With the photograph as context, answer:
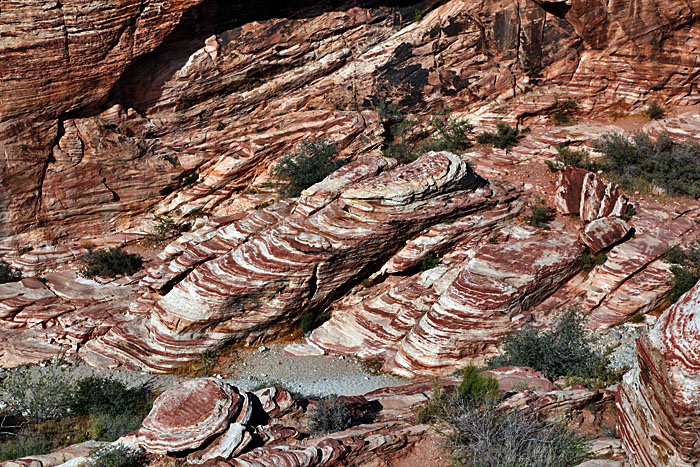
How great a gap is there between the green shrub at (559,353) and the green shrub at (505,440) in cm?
311

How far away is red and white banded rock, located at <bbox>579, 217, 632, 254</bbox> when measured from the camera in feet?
48.6

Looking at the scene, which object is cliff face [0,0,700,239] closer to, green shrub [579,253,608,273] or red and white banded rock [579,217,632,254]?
red and white banded rock [579,217,632,254]

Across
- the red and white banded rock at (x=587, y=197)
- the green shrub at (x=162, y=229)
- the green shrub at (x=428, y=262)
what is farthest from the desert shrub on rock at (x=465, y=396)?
the green shrub at (x=162, y=229)

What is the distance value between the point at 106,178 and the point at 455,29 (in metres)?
13.3

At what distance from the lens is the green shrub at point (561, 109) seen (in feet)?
66.0

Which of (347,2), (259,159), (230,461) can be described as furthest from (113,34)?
(230,461)

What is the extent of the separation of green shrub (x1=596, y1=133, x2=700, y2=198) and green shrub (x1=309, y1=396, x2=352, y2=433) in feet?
39.6

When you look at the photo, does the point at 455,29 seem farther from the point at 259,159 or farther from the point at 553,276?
the point at 553,276

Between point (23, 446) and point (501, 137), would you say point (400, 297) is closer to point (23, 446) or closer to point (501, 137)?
point (501, 137)

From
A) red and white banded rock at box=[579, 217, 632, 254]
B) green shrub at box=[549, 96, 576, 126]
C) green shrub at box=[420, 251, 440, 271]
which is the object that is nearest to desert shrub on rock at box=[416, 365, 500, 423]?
green shrub at box=[420, 251, 440, 271]

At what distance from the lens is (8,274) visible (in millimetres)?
17609

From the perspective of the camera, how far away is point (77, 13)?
16.9 m

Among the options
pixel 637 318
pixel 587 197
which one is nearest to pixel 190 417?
pixel 637 318

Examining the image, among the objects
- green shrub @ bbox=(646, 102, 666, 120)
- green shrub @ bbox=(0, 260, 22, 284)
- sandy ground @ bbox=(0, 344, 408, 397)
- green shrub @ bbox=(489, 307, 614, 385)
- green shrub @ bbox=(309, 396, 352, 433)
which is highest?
green shrub @ bbox=(646, 102, 666, 120)
